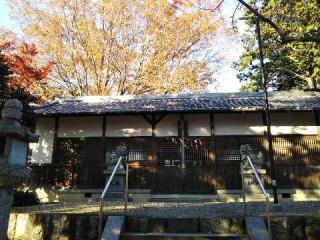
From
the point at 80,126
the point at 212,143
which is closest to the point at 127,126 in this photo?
the point at 80,126

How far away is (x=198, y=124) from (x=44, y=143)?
6.49m

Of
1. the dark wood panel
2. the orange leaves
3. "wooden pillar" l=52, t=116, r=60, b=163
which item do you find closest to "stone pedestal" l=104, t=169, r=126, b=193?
the dark wood panel

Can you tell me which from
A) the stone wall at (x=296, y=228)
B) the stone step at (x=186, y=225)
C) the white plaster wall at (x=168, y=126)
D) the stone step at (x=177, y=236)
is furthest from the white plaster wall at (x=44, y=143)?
the stone wall at (x=296, y=228)

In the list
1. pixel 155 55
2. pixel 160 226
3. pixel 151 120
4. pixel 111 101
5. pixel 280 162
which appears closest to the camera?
pixel 160 226

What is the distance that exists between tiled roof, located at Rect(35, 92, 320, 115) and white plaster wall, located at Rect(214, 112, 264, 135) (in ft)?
1.48

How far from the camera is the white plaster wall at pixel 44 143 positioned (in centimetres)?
1440

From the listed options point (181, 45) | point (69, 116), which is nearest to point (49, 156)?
point (69, 116)

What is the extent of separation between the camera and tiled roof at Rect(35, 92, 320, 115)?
13628mm

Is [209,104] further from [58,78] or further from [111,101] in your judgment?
[58,78]

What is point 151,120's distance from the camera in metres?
14.3

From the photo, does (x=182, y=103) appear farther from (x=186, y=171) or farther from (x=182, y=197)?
(x=182, y=197)

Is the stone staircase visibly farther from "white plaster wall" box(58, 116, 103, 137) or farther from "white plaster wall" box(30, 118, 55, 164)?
"white plaster wall" box(30, 118, 55, 164)

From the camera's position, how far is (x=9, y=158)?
19.3 ft

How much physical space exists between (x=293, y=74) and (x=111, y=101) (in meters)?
12.4
